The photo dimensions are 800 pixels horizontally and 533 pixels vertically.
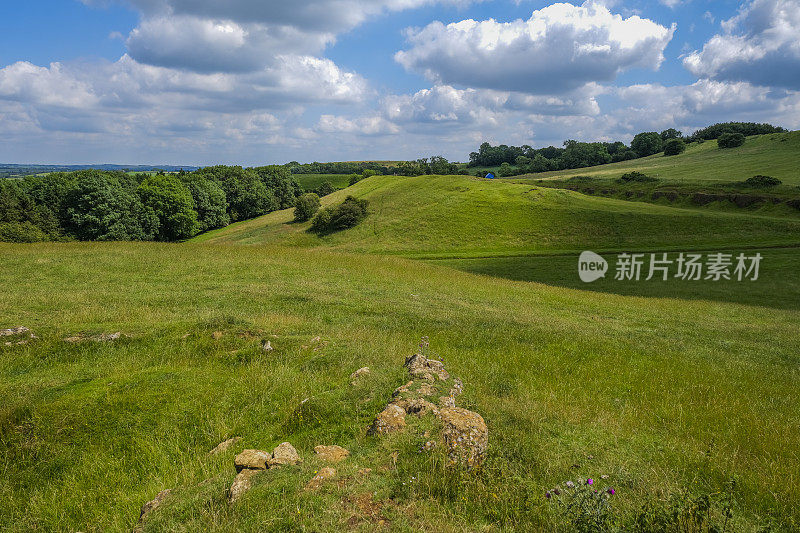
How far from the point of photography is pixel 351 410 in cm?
716

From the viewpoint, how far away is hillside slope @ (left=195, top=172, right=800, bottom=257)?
56000 millimetres

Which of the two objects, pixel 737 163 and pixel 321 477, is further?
pixel 737 163

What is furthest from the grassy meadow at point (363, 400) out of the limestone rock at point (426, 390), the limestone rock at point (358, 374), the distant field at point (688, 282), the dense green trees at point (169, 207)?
the dense green trees at point (169, 207)

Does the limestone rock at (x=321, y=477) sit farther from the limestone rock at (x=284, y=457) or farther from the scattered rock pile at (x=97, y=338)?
the scattered rock pile at (x=97, y=338)

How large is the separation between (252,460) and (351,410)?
82.4 inches

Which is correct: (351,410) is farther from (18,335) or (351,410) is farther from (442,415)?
(18,335)

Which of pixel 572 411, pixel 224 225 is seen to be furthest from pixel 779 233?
pixel 224 225

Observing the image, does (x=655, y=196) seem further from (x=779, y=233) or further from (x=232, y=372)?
(x=232, y=372)

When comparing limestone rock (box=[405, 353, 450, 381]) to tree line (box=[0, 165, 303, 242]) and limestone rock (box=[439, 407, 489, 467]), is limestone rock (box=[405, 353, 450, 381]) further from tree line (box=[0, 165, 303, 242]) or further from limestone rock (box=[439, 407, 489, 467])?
tree line (box=[0, 165, 303, 242])

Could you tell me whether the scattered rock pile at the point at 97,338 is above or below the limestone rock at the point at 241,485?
below

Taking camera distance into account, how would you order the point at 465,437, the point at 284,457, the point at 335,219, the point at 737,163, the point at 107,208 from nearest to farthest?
the point at 284,457, the point at 465,437, the point at 107,208, the point at 335,219, the point at 737,163

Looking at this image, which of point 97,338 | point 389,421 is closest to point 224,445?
point 389,421

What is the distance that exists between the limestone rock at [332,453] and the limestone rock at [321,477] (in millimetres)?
384

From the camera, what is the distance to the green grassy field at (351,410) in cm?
482
